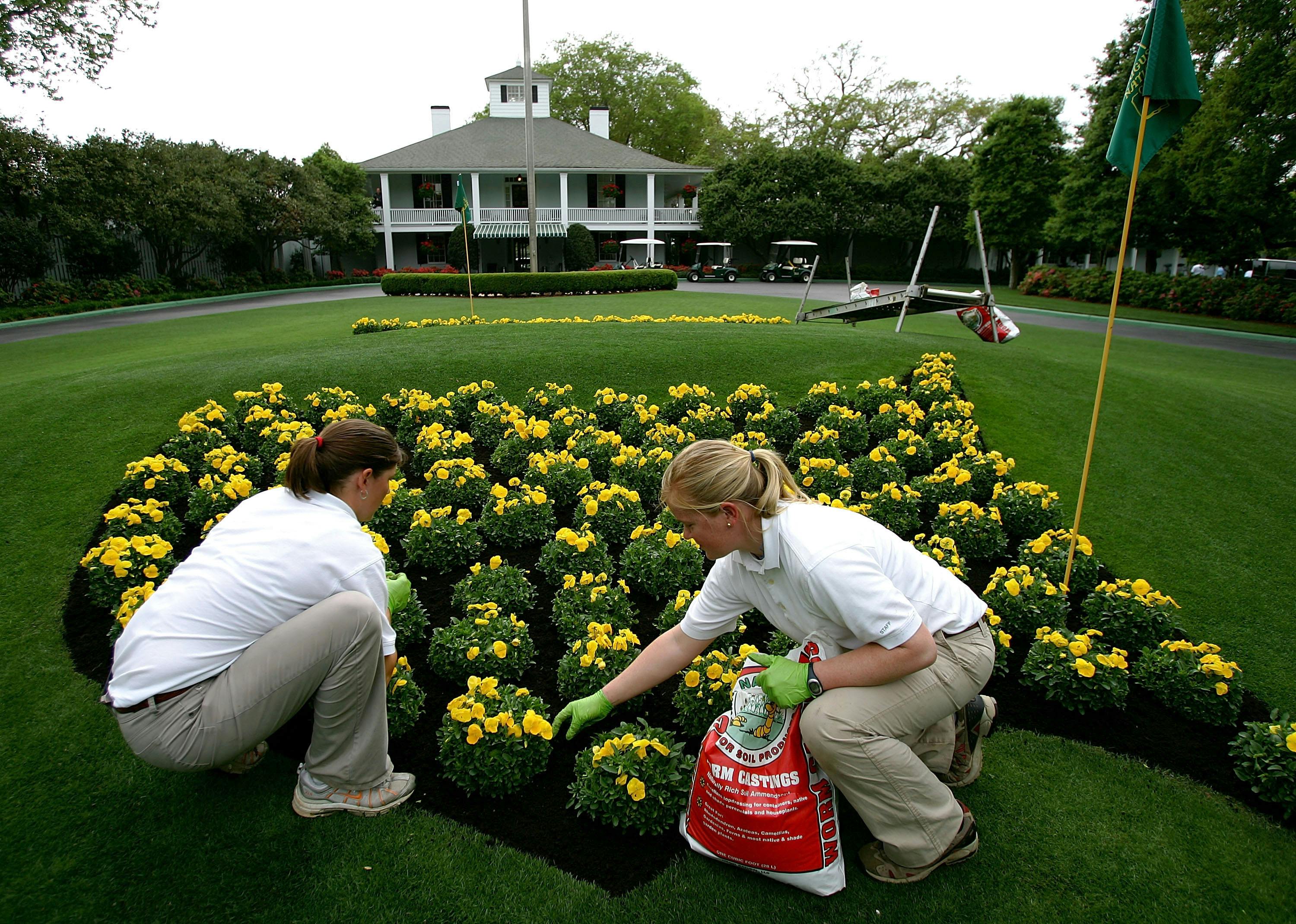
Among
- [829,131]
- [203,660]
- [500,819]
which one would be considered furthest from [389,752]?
[829,131]

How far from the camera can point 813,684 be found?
87.2 inches

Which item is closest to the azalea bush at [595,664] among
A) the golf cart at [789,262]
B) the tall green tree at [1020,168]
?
the golf cart at [789,262]

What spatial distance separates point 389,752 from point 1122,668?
313cm

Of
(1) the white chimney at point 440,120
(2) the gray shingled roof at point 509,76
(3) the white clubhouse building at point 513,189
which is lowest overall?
(3) the white clubhouse building at point 513,189

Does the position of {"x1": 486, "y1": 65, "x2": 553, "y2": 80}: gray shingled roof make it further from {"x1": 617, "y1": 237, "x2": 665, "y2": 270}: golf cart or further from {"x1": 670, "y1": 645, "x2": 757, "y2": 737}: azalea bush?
{"x1": 670, "y1": 645, "x2": 757, "y2": 737}: azalea bush

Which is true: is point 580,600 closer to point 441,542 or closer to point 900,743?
point 441,542

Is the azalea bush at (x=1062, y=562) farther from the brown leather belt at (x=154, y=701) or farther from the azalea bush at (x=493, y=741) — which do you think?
Answer: the brown leather belt at (x=154, y=701)

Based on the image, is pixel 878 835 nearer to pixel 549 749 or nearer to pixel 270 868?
pixel 549 749

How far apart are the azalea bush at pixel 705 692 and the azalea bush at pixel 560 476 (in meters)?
2.19

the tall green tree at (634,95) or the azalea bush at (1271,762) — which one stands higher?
the tall green tree at (634,95)

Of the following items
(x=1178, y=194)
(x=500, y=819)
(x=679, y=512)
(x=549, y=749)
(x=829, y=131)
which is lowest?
(x=500, y=819)

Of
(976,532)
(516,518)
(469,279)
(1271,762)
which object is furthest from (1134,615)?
(469,279)

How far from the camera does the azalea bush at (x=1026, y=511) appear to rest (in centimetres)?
466

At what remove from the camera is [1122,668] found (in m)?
3.09
